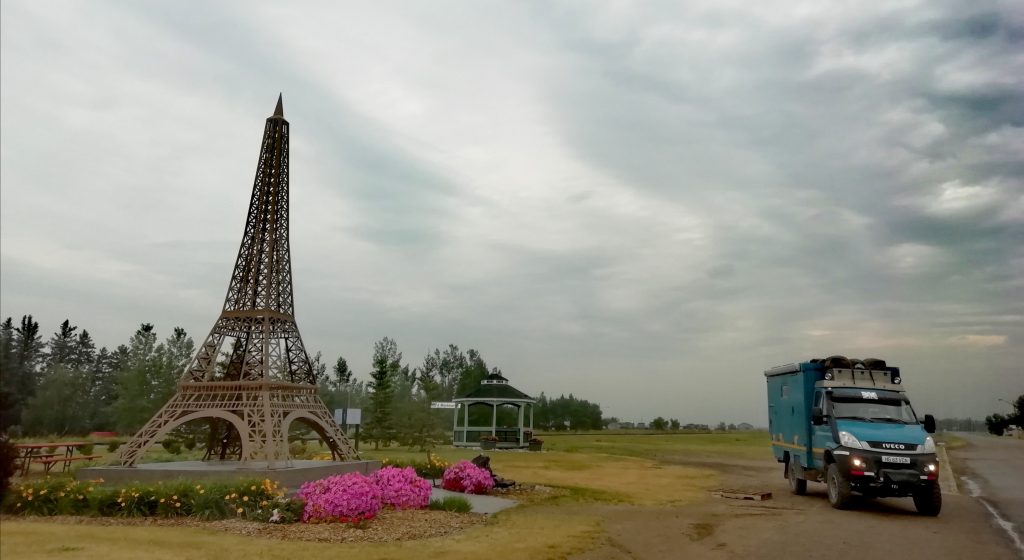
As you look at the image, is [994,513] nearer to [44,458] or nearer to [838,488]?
[838,488]

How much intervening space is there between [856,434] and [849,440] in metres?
0.26

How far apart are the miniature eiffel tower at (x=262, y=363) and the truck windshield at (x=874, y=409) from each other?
16835 mm

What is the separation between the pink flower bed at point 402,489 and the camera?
47.5 feet

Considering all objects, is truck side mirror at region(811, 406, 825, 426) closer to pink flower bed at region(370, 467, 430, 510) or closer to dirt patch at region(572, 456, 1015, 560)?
dirt patch at region(572, 456, 1015, 560)

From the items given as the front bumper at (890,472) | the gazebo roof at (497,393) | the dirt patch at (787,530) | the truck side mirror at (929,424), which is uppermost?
the gazebo roof at (497,393)

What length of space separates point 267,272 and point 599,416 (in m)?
114

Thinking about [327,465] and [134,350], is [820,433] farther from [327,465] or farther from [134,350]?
[134,350]

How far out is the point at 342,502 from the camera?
12.6 metres

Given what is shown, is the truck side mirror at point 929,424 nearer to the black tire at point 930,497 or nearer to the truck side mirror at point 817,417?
the black tire at point 930,497

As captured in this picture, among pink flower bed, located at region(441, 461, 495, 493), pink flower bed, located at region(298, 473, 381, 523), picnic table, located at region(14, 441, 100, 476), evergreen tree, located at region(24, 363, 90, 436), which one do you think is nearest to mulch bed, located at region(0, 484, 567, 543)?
pink flower bed, located at region(298, 473, 381, 523)

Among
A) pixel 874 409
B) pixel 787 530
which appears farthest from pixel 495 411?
pixel 787 530

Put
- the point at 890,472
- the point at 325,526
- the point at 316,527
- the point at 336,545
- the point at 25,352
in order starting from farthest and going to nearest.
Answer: the point at 25,352 → the point at 890,472 → the point at 325,526 → the point at 316,527 → the point at 336,545

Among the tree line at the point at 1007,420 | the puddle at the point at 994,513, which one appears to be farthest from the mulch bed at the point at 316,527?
the tree line at the point at 1007,420

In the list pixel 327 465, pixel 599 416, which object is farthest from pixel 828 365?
pixel 599 416
